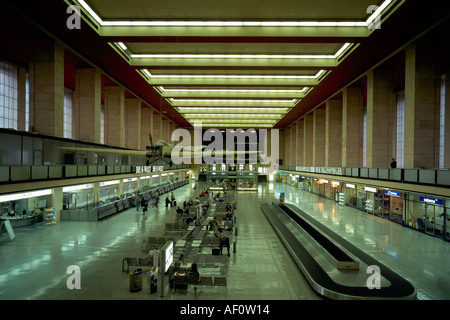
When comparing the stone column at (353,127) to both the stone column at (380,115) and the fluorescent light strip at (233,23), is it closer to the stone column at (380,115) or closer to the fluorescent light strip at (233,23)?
the stone column at (380,115)

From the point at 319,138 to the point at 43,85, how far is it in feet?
108

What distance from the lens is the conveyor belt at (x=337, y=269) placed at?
696 centimetres

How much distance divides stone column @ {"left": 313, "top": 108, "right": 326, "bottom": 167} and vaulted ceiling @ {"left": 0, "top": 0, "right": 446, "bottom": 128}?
12393 mm

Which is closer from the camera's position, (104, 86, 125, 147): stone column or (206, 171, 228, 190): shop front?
(104, 86, 125, 147): stone column

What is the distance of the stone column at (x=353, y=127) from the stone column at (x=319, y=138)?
1058 centimetres

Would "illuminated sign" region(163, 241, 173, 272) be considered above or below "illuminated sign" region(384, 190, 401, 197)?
below

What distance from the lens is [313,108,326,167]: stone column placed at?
37.1 m

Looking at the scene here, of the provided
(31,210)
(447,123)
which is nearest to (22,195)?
(31,210)

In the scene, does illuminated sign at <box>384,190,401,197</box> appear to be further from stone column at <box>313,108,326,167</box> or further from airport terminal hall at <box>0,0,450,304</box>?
stone column at <box>313,108,326,167</box>

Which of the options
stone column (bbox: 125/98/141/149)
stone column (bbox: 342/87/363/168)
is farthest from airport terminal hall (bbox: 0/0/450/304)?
stone column (bbox: 125/98/141/149)

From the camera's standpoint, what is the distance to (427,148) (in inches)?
617

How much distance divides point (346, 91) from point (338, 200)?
37.1ft

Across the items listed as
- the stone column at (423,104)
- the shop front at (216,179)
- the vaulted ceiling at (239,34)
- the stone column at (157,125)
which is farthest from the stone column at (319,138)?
the stone column at (157,125)

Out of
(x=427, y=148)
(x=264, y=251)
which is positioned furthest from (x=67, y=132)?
(x=427, y=148)
